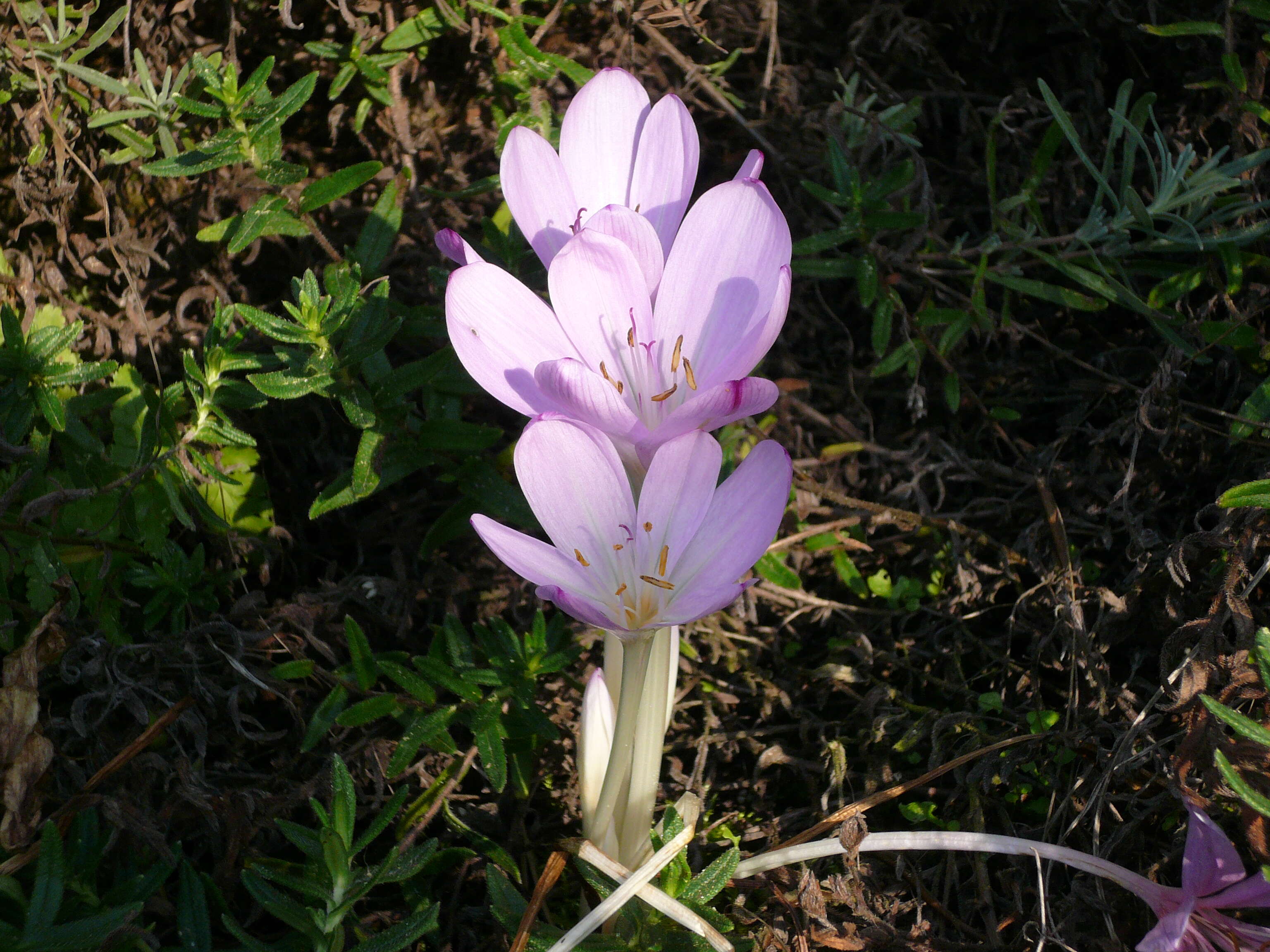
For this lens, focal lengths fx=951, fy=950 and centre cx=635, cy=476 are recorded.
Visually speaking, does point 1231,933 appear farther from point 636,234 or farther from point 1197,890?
point 636,234

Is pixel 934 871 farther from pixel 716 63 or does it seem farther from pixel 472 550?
pixel 716 63

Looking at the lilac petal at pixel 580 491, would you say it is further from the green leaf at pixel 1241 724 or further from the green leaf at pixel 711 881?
the green leaf at pixel 1241 724

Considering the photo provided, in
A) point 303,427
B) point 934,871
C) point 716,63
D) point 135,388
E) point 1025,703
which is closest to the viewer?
point 934,871

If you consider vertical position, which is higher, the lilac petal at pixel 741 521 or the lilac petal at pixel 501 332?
the lilac petal at pixel 501 332

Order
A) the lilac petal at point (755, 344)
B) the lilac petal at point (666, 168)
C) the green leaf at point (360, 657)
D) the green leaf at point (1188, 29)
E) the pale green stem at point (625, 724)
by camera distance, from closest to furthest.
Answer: the lilac petal at point (755, 344) < the pale green stem at point (625, 724) < the lilac petal at point (666, 168) < the green leaf at point (360, 657) < the green leaf at point (1188, 29)

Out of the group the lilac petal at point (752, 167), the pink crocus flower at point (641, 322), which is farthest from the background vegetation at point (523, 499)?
the lilac petal at point (752, 167)

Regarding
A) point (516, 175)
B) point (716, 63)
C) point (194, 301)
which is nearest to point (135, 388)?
point (194, 301)

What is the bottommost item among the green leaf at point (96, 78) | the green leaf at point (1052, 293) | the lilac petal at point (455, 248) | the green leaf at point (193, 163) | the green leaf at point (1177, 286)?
the green leaf at point (1052, 293)
